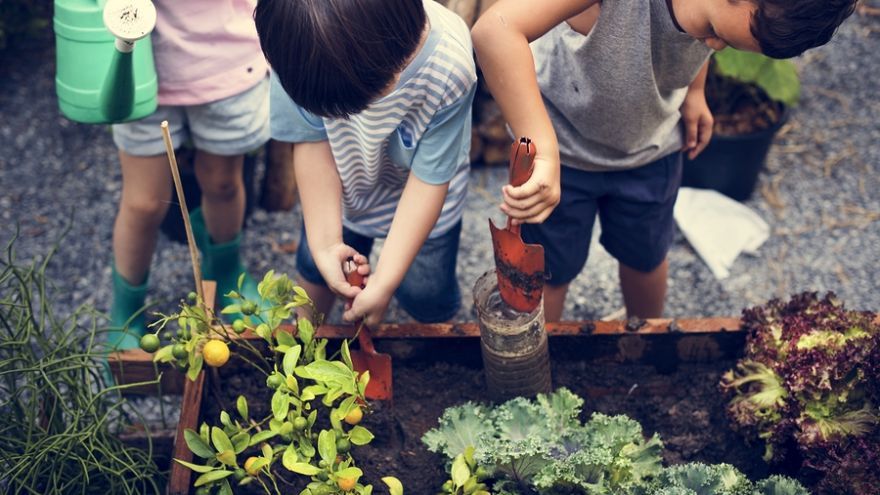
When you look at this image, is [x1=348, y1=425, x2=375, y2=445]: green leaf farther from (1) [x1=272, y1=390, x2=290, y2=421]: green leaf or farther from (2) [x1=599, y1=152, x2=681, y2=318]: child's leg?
(2) [x1=599, y1=152, x2=681, y2=318]: child's leg

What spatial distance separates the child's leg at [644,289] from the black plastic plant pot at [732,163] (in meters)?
0.79

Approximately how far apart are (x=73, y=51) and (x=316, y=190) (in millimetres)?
587

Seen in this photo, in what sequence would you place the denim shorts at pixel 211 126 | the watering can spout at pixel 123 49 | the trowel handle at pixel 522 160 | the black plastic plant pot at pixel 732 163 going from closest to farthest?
the trowel handle at pixel 522 160
the watering can spout at pixel 123 49
the denim shorts at pixel 211 126
the black plastic plant pot at pixel 732 163

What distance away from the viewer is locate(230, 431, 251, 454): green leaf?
1.53 metres

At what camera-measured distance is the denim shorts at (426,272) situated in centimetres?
205

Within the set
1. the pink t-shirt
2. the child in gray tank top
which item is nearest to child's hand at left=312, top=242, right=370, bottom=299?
the child in gray tank top

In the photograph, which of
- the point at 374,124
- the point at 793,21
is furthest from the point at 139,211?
the point at 793,21

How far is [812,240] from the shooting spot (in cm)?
295

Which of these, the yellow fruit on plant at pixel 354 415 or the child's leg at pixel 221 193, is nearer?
the yellow fruit on plant at pixel 354 415

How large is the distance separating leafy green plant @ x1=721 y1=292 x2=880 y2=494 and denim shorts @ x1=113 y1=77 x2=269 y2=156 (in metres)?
1.26

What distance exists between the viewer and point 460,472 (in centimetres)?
152

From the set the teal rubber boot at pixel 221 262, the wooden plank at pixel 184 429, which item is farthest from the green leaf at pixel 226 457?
the teal rubber boot at pixel 221 262

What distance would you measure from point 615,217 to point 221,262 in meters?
1.09

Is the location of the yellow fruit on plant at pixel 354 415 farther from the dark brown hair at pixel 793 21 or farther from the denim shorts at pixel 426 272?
the dark brown hair at pixel 793 21
